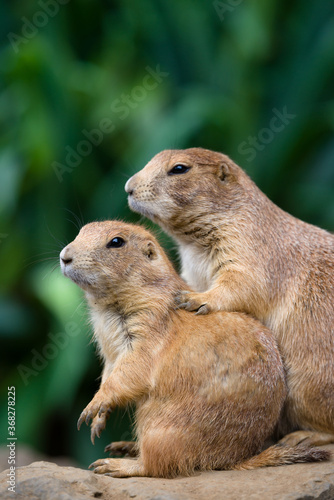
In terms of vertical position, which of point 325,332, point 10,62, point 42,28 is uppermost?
point 42,28

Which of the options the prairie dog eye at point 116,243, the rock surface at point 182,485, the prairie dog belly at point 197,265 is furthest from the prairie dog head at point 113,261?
the rock surface at point 182,485

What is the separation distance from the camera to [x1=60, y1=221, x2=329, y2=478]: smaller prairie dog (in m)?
3.68

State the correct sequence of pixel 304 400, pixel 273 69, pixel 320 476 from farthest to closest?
pixel 273 69 → pixel 304 400 → pixel 320 476

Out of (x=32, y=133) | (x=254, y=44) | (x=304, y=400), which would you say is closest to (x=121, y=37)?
(x=254, y=44)

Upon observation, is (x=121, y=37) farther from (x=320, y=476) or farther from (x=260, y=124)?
(x=320, y=476)

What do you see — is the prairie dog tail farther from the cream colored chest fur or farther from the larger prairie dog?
the cream colored chest fur

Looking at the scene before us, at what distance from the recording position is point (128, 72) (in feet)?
29.1

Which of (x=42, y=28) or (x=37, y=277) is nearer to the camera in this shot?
(x=37, y=277)

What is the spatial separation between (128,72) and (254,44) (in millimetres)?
1548

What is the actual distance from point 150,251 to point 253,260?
0.63 metres

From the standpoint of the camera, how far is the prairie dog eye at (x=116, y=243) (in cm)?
404

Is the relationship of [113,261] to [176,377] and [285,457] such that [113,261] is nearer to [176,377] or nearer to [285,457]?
[176,377]

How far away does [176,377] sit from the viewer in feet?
12.2

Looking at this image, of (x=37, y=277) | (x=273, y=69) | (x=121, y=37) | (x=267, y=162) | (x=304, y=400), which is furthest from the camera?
(x=121, y=37)
